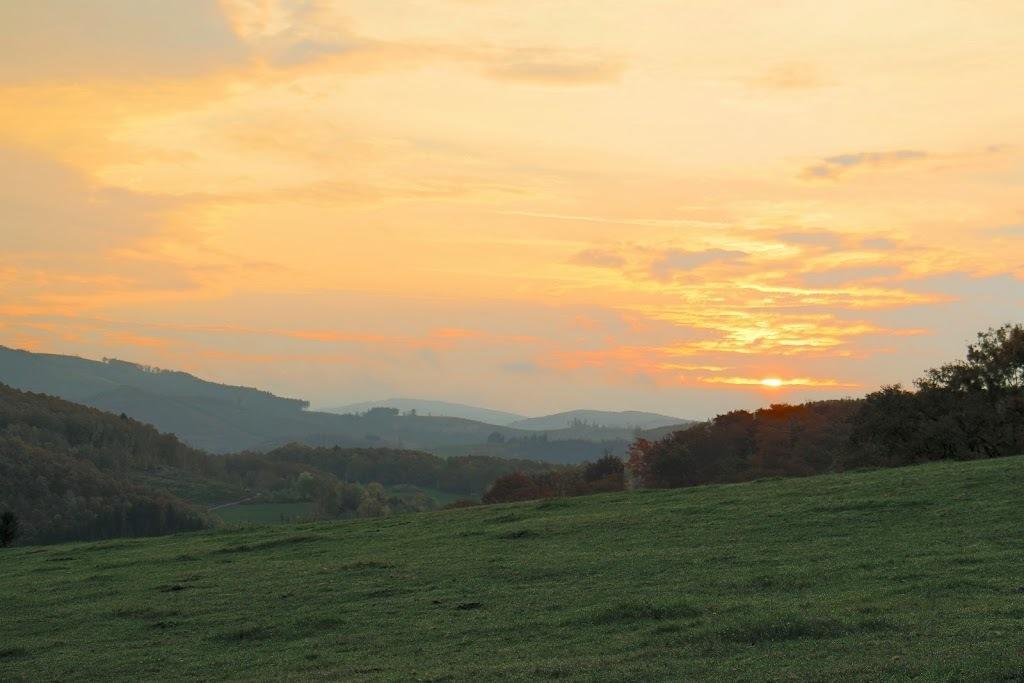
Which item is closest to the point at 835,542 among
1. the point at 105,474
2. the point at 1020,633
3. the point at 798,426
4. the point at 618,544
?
the point at 618,544

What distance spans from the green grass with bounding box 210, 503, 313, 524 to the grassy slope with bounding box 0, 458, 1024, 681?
125m

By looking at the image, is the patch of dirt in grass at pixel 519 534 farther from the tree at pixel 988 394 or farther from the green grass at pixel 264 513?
the green grass at pixel 264 513

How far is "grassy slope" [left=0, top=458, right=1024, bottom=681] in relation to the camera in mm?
15766

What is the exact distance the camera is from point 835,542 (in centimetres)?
2523

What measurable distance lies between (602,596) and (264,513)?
6279 inches

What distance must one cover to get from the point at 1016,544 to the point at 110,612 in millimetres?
22252

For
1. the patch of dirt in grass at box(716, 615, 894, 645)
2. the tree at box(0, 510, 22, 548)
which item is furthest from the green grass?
the patch of dirt in grass at box(716, 615, 894, 645)

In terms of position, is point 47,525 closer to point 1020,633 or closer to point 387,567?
point 387,567

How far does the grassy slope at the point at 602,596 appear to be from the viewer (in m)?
15.8

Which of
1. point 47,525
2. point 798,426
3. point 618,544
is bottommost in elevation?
point 47,525

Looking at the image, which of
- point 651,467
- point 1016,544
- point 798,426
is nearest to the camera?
point 1016,544

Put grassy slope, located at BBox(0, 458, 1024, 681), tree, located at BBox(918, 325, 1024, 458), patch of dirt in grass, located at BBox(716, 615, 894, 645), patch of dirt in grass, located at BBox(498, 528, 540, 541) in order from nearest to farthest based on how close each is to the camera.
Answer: grassy slope, located at BBox(0, 458, 1024, 681), patch of dirt in grass, located at BBox(716, 615, 894, 645), patch of dirt in grass, located at BBox(498, 528, 540, 541), tree, located at BBox(918, 325, 1024, 458)

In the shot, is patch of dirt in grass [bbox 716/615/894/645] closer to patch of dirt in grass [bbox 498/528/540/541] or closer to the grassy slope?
the grassy slope

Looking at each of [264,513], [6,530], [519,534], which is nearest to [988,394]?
[519,534]
